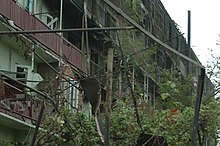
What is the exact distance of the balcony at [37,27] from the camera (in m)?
17.1

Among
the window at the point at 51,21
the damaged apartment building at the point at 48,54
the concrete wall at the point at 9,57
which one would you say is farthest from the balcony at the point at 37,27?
the concrete wall at the point at 9,57

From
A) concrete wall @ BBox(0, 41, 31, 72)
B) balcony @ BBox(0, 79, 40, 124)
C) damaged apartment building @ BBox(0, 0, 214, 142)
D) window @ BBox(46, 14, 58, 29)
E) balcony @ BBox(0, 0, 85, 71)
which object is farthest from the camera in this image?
window @ BBox(46, 14, 58, 29)

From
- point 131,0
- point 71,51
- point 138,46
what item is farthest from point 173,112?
point 71,51

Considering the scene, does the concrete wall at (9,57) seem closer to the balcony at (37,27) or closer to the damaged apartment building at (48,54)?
the damaged apartment building at (48,54)

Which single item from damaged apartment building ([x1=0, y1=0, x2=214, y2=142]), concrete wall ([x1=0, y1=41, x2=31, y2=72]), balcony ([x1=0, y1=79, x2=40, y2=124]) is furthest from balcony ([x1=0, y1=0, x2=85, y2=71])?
balcony ([x1=0, y1=79, x2=40, y2=124])

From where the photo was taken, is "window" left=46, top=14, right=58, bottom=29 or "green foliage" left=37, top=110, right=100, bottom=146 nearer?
"green foliage" left=37, top=110, right=100, bottom=146

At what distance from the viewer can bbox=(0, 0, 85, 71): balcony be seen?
56.0ft

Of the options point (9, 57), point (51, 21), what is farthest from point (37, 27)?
point (51, 21)

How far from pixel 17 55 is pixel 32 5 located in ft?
7.18

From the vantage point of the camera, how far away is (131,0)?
1909 centimetres

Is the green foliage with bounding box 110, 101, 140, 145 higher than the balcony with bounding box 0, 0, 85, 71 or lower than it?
lower

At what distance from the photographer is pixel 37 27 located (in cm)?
1866

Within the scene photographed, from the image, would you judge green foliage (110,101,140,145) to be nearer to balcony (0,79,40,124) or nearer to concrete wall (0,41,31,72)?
balcony (0,79,40,124)

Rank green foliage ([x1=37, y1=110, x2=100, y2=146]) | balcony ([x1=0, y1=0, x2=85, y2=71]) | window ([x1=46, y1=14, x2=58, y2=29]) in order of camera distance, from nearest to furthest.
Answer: green foliage ([x1=37, y1=110, x2=100, y2=146]), balcony ([x1=0, y1=0, x2=85, y2=71]), window ([x1=46, y1=14, x2=58, y2=29])
